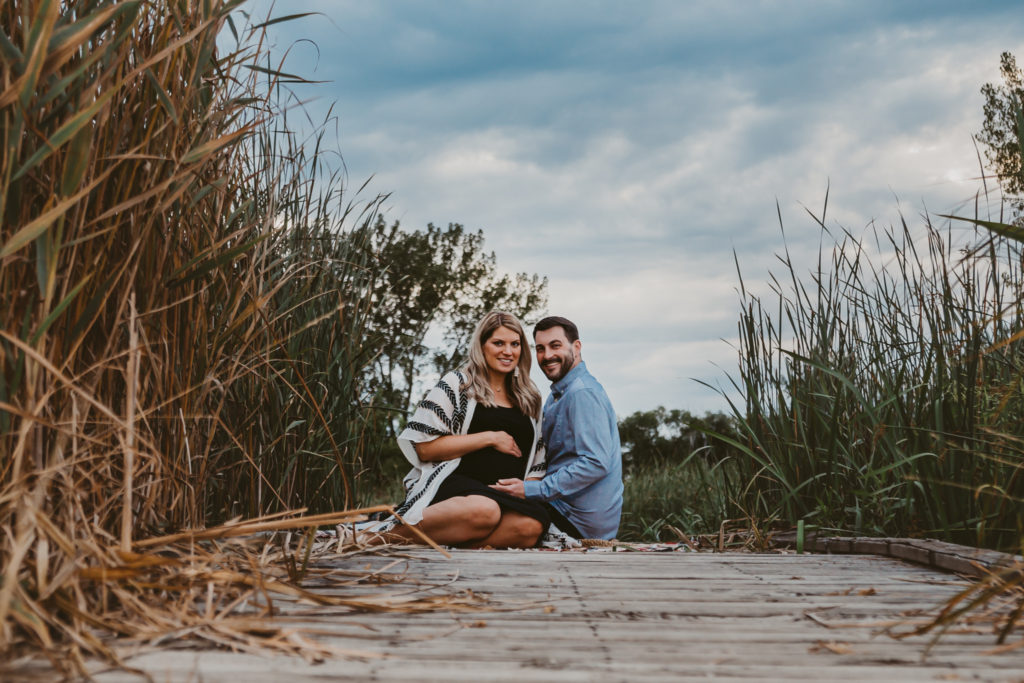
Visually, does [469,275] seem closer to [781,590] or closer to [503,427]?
[503,427]

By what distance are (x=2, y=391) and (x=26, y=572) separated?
275 millimetres

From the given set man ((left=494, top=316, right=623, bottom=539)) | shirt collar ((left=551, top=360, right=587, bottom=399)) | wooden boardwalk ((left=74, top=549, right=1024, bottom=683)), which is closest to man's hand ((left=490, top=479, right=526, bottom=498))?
man ((left=494, top=316, right=623, bottom=539))

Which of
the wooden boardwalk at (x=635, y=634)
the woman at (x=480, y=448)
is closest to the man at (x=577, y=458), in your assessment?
the woman at (x=480, y=448)

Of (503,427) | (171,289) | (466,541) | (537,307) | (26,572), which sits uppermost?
(537,307)

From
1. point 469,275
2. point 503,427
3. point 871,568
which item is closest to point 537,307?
point 469,275

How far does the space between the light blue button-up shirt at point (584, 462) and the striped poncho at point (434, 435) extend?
15 cm

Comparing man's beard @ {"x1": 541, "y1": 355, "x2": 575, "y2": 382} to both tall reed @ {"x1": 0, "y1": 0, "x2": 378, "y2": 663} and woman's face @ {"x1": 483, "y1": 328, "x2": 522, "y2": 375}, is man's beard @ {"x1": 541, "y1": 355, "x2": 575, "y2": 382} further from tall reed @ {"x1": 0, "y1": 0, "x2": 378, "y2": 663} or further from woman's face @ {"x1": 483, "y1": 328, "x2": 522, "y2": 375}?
tall reed @ {"x1": 0, "y1": 0, "x2": 378, "y2": 663}

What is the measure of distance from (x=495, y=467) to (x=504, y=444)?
0.48 ft

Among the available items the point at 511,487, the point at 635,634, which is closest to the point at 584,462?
the point at 511,487

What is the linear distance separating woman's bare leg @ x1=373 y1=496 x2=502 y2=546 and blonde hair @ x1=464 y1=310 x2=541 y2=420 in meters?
0.55

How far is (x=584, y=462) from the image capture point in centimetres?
350

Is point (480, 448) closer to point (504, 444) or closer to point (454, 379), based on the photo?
point (504, 444)

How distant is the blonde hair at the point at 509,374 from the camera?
144 inches

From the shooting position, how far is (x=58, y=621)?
107 cm
